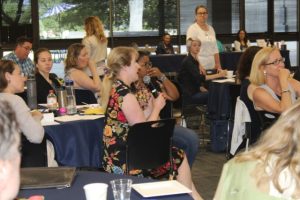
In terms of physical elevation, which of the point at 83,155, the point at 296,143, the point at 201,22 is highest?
the point at 201,22

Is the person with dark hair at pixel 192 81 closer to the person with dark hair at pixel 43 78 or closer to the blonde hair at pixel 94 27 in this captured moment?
the blonde hair at pixel 94 27

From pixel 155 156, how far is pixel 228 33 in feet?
29.8

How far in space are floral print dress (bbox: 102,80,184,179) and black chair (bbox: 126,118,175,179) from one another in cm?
10

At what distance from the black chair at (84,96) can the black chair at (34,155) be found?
135cm

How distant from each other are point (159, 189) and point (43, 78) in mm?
3415

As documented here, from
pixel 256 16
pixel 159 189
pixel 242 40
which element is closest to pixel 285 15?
pixel 256 16

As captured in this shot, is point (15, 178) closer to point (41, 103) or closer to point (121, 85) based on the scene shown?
point (121, 85)

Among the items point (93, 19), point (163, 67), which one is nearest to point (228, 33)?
point (163, 67)

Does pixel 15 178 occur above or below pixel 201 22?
below

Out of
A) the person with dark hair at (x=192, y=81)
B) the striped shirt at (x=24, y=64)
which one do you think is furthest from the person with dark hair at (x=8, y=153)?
the striped shirt at (x=24, y=64)

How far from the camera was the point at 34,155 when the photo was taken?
13.8 ft

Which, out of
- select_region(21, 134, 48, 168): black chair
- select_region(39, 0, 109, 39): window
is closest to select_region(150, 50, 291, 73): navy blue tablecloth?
select_region(39, 0, 109, 39): window

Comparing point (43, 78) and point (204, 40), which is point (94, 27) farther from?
point (43, 78)

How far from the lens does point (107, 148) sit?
3.94 m
